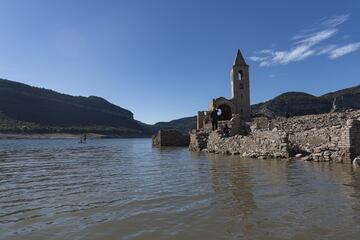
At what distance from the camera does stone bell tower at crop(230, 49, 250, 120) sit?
58656 millimetres

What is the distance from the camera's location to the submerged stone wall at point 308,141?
16.2m

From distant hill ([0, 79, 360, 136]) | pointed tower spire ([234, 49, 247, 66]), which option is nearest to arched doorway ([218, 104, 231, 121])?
pointed tower spire ([234, 49, 247, 66])

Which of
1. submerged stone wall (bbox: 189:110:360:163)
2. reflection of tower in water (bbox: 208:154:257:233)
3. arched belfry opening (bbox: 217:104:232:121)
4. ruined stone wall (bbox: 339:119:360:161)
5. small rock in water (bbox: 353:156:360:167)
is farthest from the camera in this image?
arched belfry opening (bbox: 217:104:232:121)

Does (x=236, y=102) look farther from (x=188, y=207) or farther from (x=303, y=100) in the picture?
(x=188, y=207)

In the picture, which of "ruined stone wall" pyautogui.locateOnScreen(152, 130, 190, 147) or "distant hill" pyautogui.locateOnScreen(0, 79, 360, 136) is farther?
"distant hill" pyautogui.locateOnScreen(0, 79, 360, 136)

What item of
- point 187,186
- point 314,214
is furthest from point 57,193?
point 314,214

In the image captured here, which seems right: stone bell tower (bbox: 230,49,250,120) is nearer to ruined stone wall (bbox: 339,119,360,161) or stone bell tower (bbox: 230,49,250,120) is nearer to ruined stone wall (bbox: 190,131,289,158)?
ruined stone wall (bbox: 190,131,289,158)

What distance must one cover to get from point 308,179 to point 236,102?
47585mm

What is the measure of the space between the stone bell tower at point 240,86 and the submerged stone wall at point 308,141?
1193 inches

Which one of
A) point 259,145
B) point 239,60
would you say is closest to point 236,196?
point 259,145

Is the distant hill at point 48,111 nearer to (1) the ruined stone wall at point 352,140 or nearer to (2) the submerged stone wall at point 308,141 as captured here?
(2) the submerged stone wall at point 308,141

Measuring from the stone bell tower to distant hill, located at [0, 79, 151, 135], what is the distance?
96861mm

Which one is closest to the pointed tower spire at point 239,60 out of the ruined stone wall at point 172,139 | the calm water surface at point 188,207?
the ruined stone wall at point 172,139

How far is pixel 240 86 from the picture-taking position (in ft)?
194
